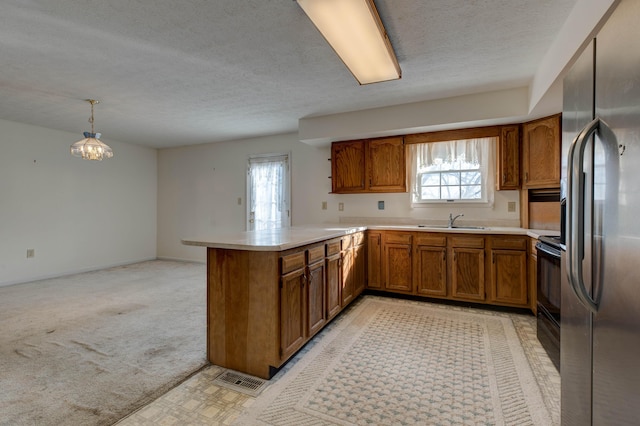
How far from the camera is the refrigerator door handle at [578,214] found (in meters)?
0.94

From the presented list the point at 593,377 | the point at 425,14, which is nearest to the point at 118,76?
the point at 425,14

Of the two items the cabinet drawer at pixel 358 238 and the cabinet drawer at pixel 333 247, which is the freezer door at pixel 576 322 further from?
the cabinet drawer at pixel 358 238

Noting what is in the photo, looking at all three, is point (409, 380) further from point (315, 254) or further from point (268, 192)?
point (268, 192)

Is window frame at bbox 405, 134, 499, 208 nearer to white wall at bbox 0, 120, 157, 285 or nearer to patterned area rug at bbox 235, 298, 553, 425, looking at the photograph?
patterned area rug at bbox 235, 298, 553, 425

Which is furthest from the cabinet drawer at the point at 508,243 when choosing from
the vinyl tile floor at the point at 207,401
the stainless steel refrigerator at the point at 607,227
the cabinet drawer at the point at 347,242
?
the stainless steel refrigerator at the point at 607,227

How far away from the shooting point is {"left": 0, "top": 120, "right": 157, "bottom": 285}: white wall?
4.44m

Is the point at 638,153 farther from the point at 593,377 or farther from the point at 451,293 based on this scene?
the point at 451,293

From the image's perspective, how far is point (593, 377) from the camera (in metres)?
0.98

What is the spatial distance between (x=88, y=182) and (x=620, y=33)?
261 inches

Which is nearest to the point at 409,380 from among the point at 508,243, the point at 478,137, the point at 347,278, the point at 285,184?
the point at 347,278

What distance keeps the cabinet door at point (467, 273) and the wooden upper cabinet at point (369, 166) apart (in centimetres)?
110

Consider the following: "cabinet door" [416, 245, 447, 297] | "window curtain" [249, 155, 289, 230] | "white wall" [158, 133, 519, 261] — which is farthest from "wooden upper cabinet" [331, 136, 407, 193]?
"window curtain" [249, 155, 289, 230]

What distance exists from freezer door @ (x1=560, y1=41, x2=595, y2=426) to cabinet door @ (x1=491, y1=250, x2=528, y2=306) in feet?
7.02

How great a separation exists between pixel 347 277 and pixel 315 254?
858mm
